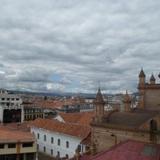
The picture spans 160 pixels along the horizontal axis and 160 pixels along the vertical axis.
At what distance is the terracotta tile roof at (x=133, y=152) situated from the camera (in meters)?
27.5

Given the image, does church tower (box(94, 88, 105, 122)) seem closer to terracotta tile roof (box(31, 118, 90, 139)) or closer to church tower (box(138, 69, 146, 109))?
church tower (box(138, 69, 146, 109))

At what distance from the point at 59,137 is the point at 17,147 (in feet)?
31.5

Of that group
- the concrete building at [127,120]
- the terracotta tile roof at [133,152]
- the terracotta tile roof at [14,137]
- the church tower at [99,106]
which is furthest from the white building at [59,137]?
the terracotta tile roof at [133,152]

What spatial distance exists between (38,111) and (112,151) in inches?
4125

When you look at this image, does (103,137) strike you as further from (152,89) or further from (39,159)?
(39,159)

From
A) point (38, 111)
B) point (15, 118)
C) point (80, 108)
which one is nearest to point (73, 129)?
point (15, 118)

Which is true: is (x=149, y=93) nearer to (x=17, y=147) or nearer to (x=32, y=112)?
(x=17, y=147)

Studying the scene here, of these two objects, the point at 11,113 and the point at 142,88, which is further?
the point at 11,113

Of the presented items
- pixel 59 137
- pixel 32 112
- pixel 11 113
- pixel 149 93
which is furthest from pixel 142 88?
pixel 32 112

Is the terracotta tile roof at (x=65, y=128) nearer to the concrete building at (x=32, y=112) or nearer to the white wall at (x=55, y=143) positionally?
the white wall at (x=55, y=143)

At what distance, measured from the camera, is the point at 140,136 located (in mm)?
42562

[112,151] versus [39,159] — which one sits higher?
[112,151]

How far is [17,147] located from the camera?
202 feet

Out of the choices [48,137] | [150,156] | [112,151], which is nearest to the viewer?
[150,156]
